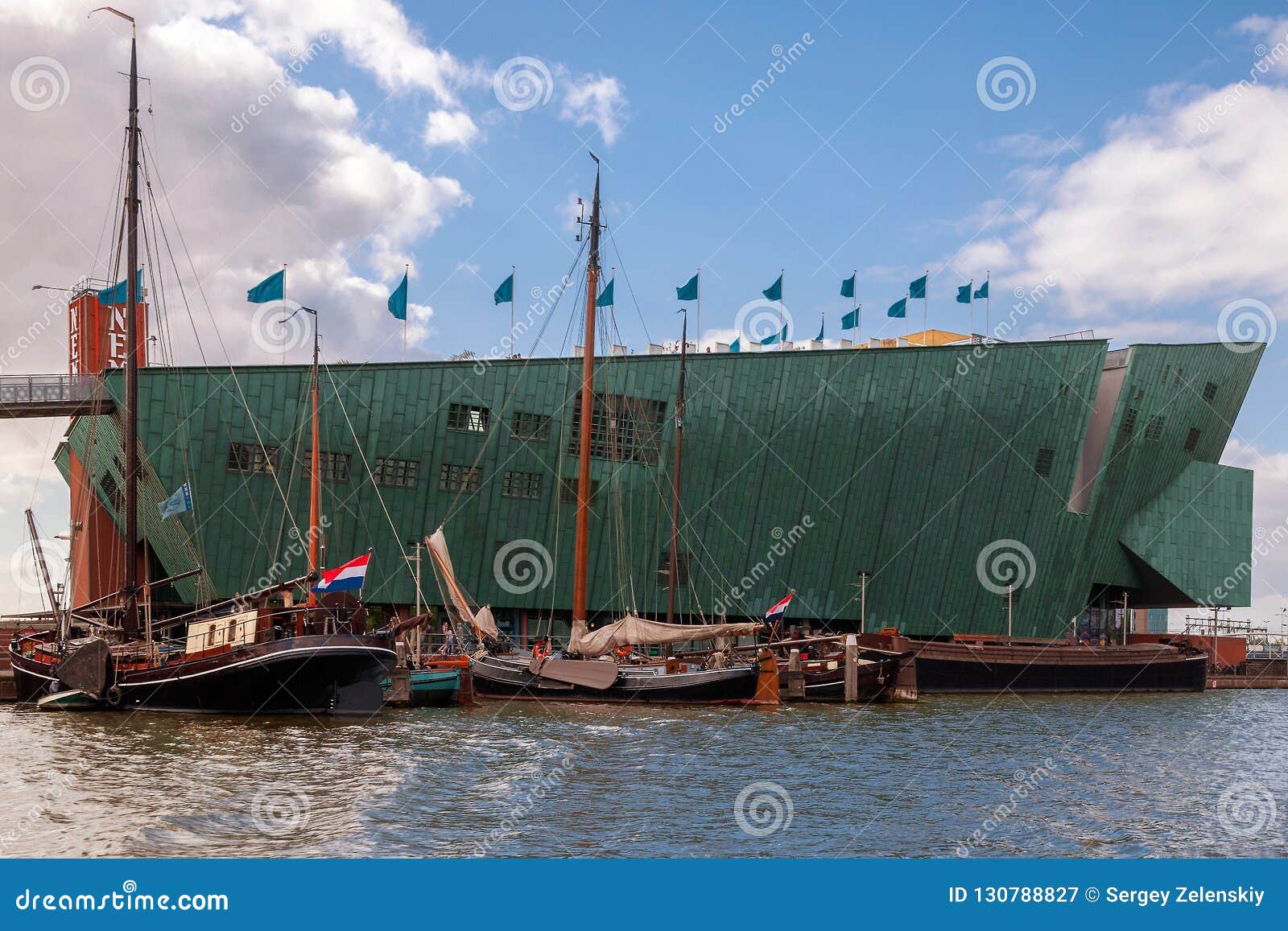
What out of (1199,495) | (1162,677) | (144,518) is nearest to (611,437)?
(144,518)

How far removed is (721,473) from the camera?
2709 inches

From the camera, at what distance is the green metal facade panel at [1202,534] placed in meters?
79.2

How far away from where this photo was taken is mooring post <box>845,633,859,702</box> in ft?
167

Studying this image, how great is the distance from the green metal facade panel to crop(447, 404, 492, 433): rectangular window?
4044 centimetres

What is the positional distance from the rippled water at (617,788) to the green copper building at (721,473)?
23.1m

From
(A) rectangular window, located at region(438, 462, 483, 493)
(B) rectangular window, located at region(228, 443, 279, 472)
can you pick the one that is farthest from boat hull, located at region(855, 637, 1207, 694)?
(B) rectangular window, located at region(228, 443, 279, 472)

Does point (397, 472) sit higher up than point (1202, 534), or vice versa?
point (397, 472)

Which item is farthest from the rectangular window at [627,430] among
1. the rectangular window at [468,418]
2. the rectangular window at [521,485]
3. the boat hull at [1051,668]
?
the boat hull at [1051,668]

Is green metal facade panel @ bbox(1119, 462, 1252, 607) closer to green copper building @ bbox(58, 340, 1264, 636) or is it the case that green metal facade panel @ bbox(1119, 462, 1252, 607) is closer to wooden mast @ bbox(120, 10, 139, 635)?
green copper building @ bbox(58, 340, 1264, 636)

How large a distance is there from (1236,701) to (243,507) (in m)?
53.4

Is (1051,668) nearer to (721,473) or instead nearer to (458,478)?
(721,473)

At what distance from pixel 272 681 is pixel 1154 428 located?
192ft

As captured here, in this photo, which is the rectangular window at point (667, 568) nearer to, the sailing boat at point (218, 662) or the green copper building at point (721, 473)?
the green copper building at point (721, 473)

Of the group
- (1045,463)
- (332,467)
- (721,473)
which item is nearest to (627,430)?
(721,473)
